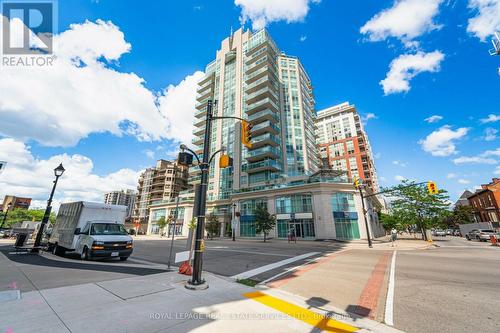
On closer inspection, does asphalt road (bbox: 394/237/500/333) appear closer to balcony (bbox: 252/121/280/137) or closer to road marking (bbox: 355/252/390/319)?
road marking (bbox: 355/252/390/319)

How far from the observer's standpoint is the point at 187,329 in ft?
11.6

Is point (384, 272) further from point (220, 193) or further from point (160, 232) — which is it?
point (160, 232)

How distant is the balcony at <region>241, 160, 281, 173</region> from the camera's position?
44.5 metres

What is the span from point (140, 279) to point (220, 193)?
148 ft

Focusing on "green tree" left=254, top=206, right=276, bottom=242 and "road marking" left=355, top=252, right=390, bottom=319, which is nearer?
"road marking" left=355, top=252, right=390, bottom=319

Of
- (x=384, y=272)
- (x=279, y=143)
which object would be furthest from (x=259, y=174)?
(x=384, y=272)

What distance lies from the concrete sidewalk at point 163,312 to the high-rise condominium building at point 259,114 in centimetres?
3623

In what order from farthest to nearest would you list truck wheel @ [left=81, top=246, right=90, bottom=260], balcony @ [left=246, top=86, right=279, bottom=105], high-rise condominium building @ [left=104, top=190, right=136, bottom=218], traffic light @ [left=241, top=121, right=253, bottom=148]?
1. high-rise condominium building @ [left=104, top=190, right=136, bottom=218]
2. balcony @ [left=246, top=86, right=279, bottom=105]
3. truck wheel @ [left=81, top=246, right=90, bottom=260]
4. traffic light @ [left=241, top=121, right=253, bottom=148]

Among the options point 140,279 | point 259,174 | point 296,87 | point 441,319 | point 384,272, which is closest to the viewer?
point 441,319

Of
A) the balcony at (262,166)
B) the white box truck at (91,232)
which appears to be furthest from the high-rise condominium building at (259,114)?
the white box truck at (91,232)

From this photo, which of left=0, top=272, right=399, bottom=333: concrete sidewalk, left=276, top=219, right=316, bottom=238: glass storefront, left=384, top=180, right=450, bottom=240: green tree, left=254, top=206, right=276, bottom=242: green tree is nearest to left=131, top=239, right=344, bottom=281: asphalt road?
left=0, top=272, right=399, bottom=333: concrete sidewalk

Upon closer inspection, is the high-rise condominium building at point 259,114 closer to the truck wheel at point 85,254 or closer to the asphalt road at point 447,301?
the asphalt road at point 447,301

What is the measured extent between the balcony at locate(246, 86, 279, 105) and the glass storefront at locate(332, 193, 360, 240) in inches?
1194

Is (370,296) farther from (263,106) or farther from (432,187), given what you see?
(263,106)
